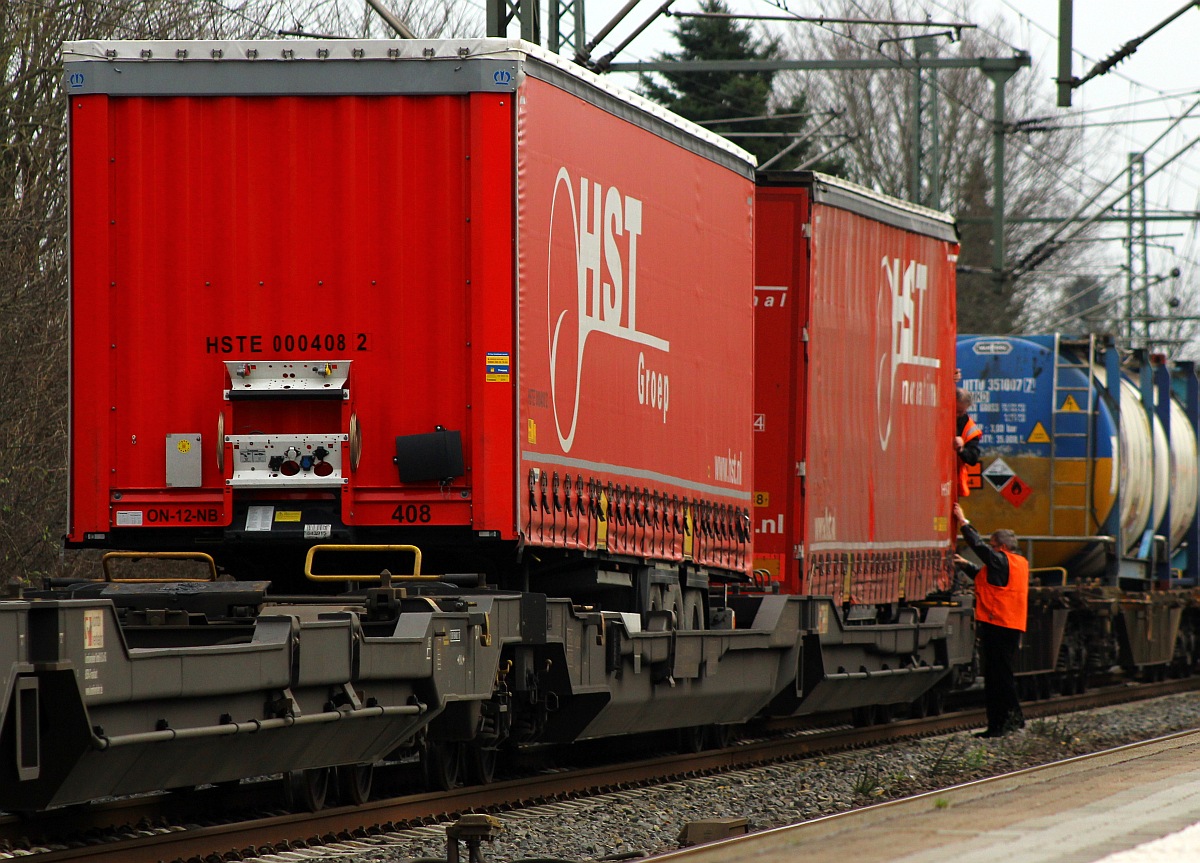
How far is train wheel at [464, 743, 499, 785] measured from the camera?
11.6m

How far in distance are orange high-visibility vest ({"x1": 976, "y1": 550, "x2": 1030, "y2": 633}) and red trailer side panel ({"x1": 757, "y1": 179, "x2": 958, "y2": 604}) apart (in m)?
0.68

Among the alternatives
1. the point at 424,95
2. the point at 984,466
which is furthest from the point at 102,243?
the point at 984,466

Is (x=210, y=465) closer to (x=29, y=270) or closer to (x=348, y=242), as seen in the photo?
(x=348, y=242)

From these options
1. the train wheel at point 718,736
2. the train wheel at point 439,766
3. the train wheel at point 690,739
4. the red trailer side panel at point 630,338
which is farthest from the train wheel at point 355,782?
the train wheel at point 718,736

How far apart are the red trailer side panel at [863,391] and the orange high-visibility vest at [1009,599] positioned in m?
0.68

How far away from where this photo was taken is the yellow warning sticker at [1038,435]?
21.4m

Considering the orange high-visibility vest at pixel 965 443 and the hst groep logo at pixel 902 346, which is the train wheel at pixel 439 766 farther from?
the orange high-visibility vest at pixel 965 443

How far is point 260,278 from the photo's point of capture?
10383mm

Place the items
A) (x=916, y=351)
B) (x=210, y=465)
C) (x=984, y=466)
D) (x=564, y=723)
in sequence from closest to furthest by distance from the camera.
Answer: (x=210, y=465) < (x=564, y=723) < (x=916, y=351) < (x=984, y=466)

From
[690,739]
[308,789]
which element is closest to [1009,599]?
[690,739]

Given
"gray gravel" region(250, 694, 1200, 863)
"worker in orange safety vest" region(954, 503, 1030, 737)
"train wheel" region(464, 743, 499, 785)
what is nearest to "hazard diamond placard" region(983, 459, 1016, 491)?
"worker in orange safety vest" region(954, 503, 1030, 737)

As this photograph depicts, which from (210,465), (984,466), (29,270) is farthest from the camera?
(984,466)

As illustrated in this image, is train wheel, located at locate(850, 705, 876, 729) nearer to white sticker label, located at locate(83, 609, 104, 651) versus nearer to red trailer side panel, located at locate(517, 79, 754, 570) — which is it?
red trailer side panel, located at locate(517, 79, 754, 570)

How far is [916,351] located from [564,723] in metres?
7.03
